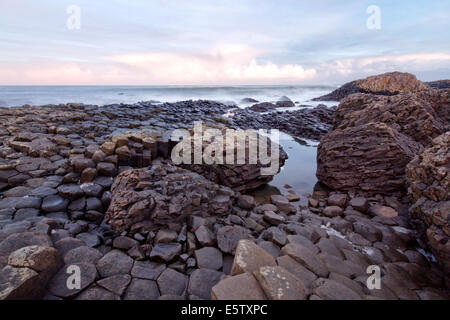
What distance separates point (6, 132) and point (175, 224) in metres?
6.66

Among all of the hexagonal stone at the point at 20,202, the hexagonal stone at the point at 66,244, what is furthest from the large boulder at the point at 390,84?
the hexagonal stone at the point at 20,202

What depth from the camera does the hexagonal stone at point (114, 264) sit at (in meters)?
2.27

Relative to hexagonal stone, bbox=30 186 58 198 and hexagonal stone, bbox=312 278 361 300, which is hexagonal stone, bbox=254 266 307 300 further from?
hexagonal stone, bbox=30 186 58 198

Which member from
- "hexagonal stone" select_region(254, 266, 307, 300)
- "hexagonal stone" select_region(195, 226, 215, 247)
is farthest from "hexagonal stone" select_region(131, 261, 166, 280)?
"hexagonal stone" select_region(254, 266, 307, 300)

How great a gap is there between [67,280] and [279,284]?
6.32 feet

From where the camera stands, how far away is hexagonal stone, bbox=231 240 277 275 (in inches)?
80.7

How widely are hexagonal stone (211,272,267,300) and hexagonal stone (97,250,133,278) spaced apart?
1.16 meters

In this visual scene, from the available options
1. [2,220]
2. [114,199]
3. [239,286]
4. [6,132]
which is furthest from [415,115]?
[6,132]

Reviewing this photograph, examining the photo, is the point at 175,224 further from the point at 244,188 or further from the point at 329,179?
the point at 329,179

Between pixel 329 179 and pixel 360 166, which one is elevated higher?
pixel 360 166

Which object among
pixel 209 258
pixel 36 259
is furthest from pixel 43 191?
pixel 209 258

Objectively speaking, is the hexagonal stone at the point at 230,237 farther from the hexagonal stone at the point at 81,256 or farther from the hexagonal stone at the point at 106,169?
the hexagonal stone at the point at 106,169

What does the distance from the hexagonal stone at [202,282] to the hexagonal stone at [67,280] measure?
959 millimetres
